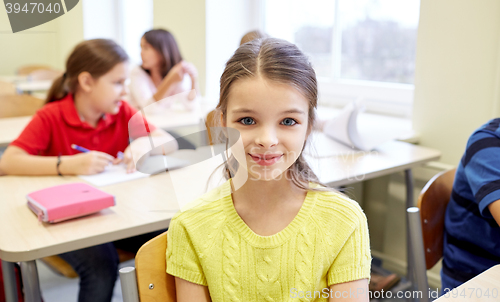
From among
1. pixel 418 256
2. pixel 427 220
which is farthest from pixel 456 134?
pixel 418 256

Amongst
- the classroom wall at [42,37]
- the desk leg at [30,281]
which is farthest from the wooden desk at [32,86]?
the desk leg at [30,281]

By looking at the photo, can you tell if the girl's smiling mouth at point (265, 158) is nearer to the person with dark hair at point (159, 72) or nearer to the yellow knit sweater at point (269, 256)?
the yellow knit sweater at point (269, 256)

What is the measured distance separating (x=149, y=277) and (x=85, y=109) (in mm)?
1001

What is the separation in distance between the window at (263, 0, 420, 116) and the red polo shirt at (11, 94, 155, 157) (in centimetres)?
90

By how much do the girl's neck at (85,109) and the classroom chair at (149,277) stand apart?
0.94 m

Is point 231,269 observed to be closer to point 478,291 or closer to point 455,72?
point 478,291

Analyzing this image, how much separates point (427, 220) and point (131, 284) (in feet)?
2.50

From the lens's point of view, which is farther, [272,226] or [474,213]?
[474,213]

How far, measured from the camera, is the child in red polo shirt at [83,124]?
4.66 ft

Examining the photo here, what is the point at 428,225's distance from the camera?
116cm

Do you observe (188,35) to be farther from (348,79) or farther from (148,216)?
(148,216)

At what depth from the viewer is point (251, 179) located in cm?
83
